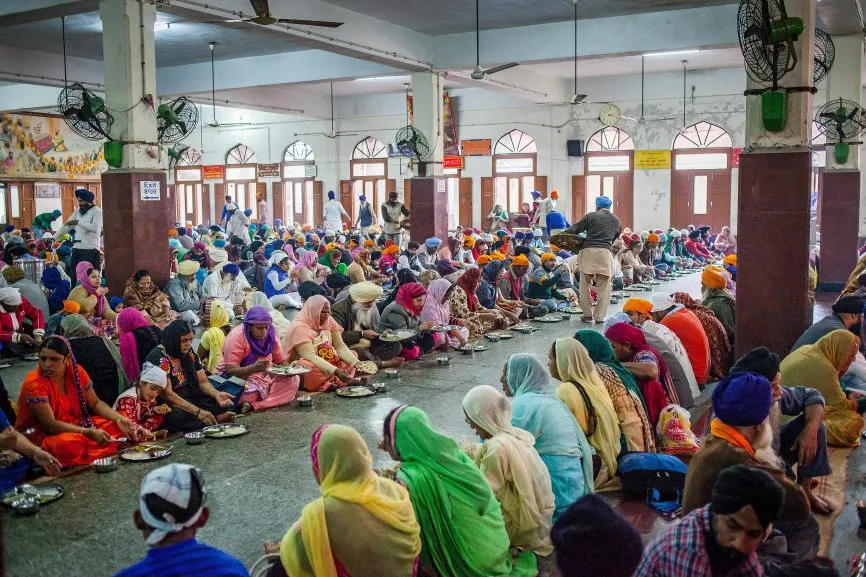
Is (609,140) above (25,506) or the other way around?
above

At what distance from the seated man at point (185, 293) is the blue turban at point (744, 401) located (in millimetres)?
7078

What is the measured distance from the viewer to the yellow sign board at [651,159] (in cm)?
1955

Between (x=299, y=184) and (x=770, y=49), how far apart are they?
1866cm

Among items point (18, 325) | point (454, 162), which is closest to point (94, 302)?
point (18, 325)

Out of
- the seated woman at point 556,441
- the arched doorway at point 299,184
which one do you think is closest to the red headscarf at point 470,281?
the seated woman at point 556,441

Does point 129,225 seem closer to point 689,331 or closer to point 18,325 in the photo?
point 18,325

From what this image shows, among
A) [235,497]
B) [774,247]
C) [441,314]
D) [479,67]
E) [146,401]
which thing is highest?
[479,67]

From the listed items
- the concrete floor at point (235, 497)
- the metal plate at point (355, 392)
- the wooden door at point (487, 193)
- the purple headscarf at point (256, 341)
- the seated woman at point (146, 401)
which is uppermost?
the wooden door at point (487, 193)

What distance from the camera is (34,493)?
12.6 ft

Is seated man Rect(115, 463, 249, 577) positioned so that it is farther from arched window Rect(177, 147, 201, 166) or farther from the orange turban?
arched window Rect(177, 147, 201, 166)

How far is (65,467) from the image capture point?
4.28 metres

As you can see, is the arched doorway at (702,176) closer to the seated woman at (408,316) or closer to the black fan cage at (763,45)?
the black fan cage at (763,45)

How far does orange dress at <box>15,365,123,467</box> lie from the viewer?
4234 mm

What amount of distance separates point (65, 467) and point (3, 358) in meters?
3.64
